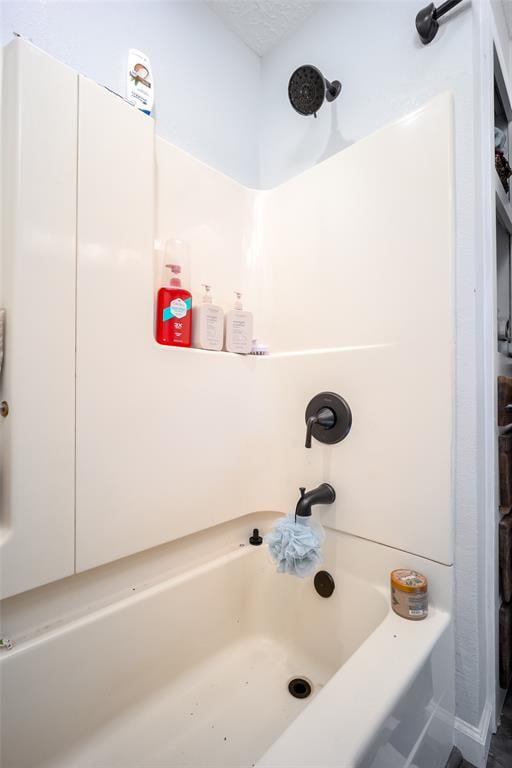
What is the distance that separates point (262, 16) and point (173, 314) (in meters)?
1.34

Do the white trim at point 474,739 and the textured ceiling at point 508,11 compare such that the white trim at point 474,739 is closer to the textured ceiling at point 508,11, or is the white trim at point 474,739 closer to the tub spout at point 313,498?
the tub spout at point 313,498

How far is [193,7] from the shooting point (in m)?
1.32

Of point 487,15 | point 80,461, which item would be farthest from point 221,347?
point 487,15

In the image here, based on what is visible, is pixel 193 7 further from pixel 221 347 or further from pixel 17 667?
pixel 17 667

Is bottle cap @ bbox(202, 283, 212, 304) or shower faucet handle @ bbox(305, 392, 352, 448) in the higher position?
bottle cap @ bbox(202, 283, 212, 304)

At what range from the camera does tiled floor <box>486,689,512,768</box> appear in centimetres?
96

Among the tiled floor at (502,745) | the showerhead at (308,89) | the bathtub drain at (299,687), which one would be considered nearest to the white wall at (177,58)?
the showerhead at (308,89)

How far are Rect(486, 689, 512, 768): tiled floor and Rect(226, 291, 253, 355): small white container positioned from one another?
135 centimetres

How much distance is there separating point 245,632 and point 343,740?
28.9 inches

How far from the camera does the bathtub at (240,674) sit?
2.15 ft

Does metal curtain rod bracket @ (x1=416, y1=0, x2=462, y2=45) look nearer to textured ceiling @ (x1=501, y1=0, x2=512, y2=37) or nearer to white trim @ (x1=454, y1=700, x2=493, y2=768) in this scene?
textured ceiling @ (x1=501, y1=0, x2=512, y2=37)

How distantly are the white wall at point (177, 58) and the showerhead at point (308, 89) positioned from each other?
0.36 meters

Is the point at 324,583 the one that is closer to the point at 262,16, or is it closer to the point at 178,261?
the point at 178,261

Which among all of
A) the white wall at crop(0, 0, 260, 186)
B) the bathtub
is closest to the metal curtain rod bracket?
the white wall at crop(0, 0, 260, 186)
